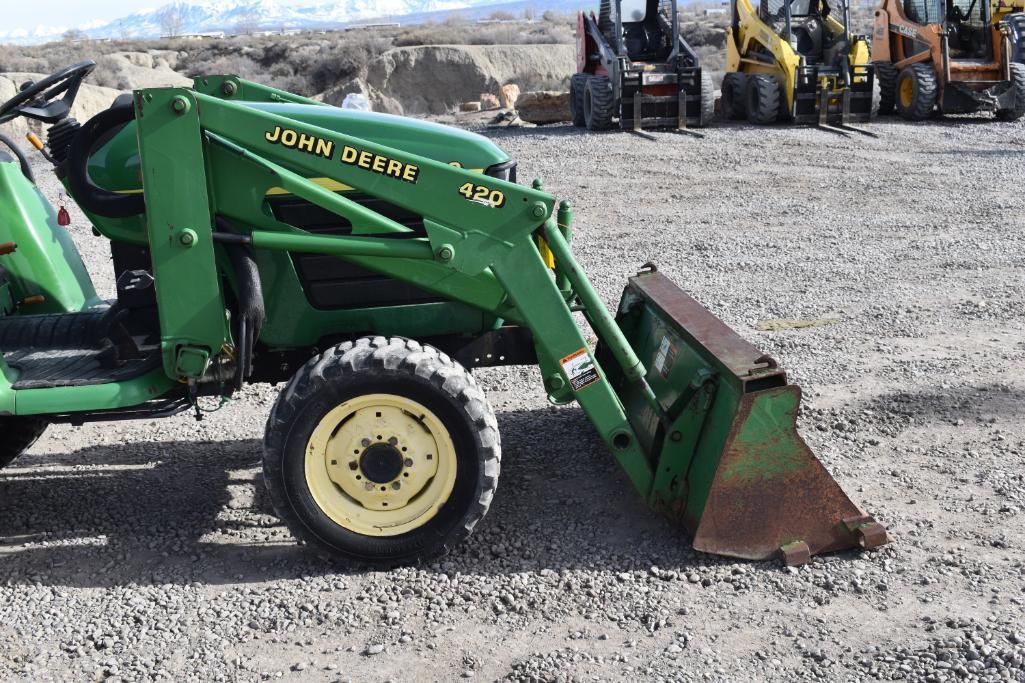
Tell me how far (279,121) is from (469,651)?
5.98 ft

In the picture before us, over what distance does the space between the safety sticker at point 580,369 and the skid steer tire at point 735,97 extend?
1476 cm

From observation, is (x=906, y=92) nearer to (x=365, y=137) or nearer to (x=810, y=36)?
(x=810, y=36)

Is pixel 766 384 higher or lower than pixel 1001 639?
higher

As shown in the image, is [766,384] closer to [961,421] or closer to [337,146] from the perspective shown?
[337,146]

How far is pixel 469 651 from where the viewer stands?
347 centimetres

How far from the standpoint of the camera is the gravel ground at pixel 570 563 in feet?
11.3

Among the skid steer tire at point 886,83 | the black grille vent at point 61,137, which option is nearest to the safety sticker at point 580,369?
the black grille vent at point 61,137

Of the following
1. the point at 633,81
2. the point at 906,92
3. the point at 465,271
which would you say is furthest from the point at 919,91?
the point at 465,271

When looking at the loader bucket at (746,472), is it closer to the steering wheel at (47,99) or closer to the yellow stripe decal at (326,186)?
the yellow stripe decal at (326,186)

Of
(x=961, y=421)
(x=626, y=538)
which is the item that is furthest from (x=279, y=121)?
(x=961, y=421)

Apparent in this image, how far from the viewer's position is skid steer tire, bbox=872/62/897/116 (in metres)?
17.5

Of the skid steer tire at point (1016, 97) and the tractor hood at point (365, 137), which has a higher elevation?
the tractor hood at point (365, 137)

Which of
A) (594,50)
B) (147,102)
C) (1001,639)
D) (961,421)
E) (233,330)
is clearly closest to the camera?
(1001,639)

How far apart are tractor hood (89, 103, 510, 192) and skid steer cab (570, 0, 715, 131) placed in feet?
41.4
